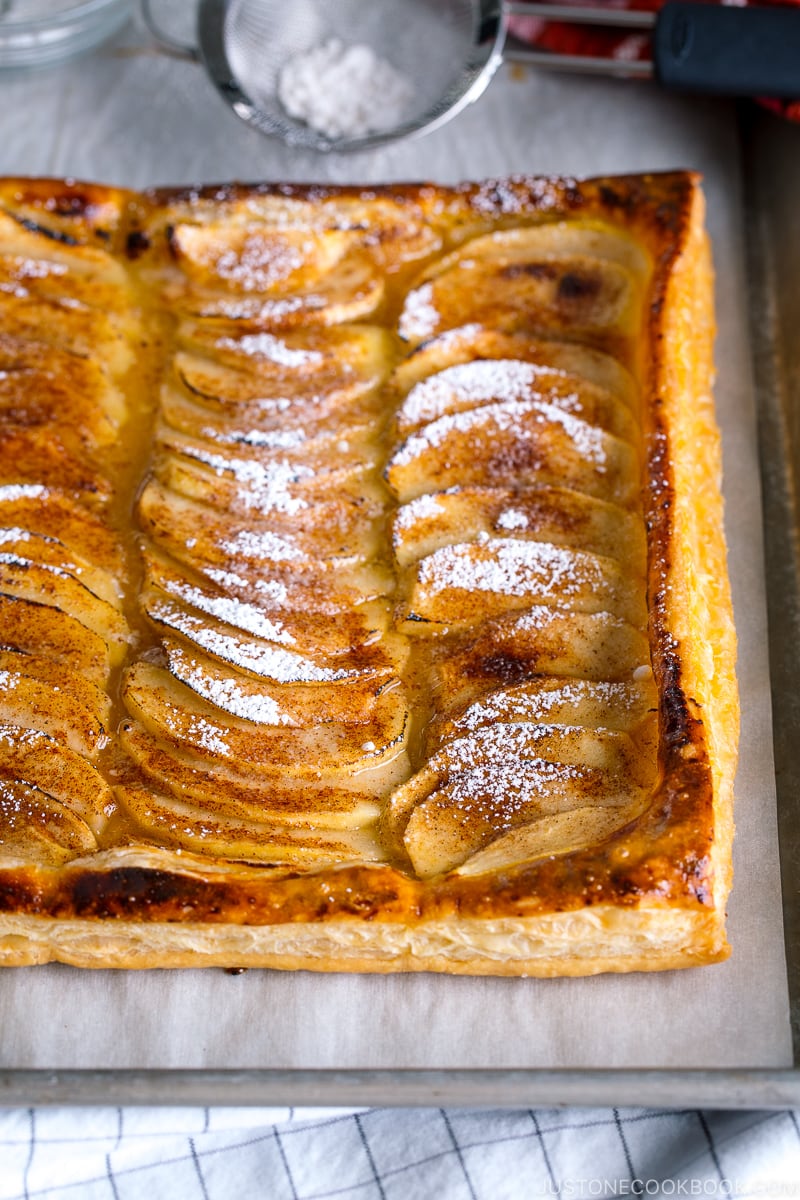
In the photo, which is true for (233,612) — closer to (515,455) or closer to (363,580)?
(363,580)

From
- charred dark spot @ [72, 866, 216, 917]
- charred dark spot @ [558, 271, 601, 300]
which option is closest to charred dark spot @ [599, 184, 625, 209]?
charred dark spot @ [558, 271, 601, 300]

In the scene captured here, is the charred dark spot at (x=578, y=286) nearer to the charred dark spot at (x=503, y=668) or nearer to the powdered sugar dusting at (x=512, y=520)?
the powdered sugar dusting at (x=512, y=520)

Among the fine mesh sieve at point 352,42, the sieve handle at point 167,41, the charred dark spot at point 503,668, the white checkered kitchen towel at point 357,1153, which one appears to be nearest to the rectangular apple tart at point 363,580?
the charred dark spot at point 503,668

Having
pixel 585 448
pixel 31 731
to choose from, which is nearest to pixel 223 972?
pixel 31 731

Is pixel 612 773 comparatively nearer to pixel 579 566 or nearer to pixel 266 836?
pixel 579 566

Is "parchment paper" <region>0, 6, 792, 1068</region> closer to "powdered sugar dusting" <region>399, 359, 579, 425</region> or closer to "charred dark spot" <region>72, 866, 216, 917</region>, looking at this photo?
"charred dark spot" <region>72, 866, 216, 917</region>

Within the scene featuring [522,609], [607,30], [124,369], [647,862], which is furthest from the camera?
[607,30]

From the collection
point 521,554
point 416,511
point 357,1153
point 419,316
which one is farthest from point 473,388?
point 357,1153
